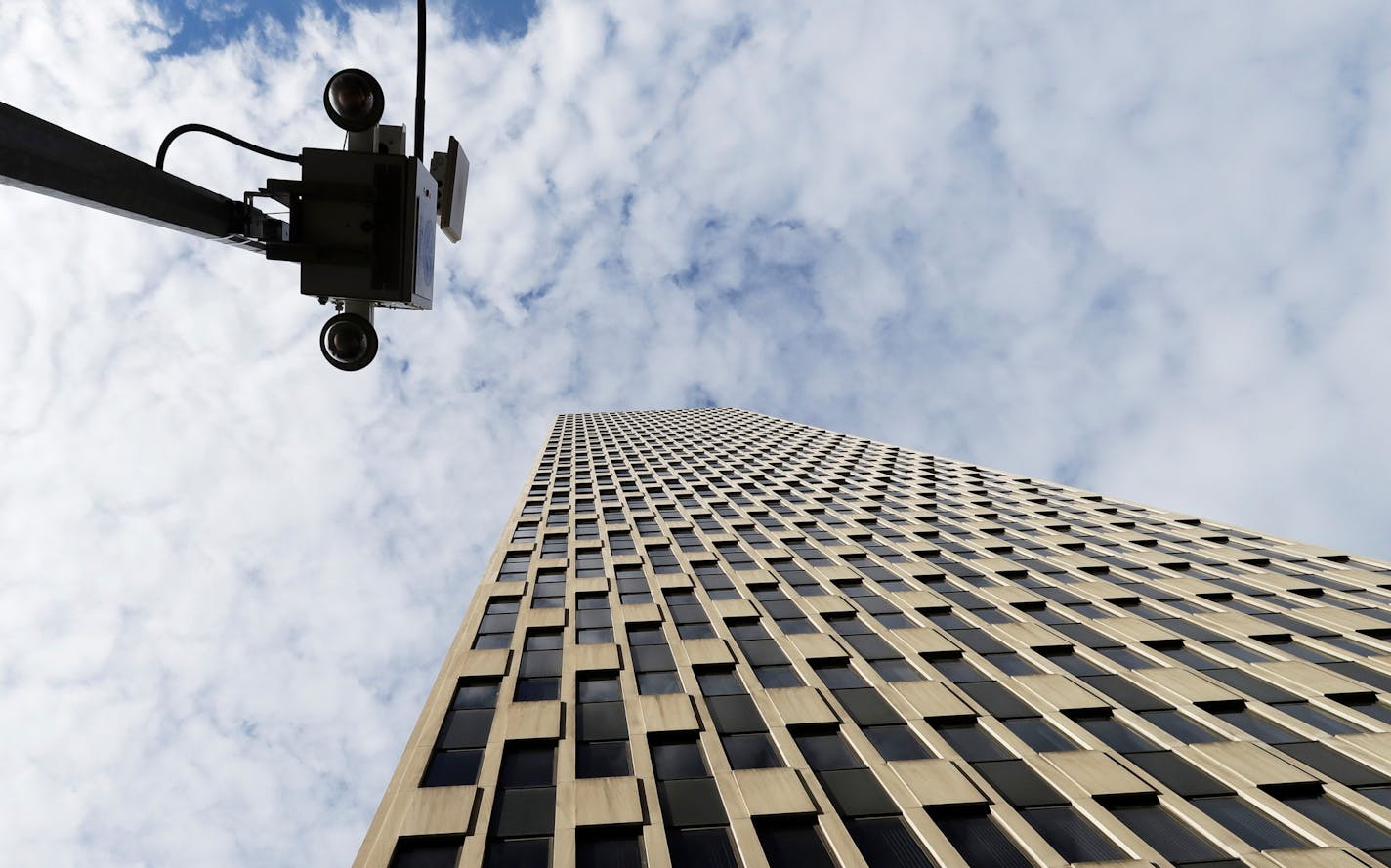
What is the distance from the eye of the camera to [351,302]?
17.0 ft

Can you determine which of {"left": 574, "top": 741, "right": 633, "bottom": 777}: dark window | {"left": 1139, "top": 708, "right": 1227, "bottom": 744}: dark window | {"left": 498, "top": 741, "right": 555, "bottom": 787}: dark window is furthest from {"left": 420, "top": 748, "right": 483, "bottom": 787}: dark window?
{"left": 1139, "top": 708, "right": 1227, "bottom": 744}: dark window

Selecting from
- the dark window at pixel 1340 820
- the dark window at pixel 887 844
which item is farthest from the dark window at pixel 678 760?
the dark window at pixel 1340 820

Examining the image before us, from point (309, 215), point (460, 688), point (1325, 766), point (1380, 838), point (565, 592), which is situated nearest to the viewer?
point (309, 215)

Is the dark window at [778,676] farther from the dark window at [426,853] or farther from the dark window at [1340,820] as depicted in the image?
Result: the dark window at [1340,820]

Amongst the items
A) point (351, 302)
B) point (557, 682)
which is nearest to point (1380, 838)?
point (557, 682)

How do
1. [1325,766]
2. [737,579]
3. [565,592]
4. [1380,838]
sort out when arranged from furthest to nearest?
[737,579]
[565,592]
[1325,766]
[1380,838]

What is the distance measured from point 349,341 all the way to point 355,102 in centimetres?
188

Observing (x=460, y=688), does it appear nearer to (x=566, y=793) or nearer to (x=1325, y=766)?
(x=566, y=793)

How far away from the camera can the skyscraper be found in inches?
521

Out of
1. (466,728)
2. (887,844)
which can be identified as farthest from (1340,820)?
(466,728)

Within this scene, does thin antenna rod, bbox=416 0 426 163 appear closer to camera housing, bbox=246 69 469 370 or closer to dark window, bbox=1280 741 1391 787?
camera housing, bbox=246 69 469 370

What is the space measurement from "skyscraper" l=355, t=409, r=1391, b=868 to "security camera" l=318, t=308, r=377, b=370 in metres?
12.1

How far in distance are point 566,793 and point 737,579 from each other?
14.3 m

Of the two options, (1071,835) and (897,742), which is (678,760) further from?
(1071,835)
